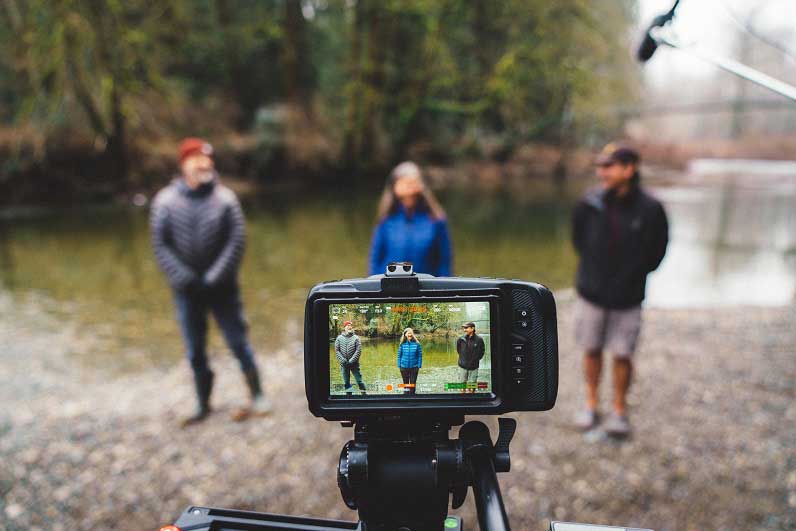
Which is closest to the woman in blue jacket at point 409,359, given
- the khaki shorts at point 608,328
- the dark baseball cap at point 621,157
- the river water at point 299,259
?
the dark baseball cap at point 621,157

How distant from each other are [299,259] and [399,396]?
8990mm

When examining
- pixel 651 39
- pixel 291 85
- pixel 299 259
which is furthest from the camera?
pixel 291 85

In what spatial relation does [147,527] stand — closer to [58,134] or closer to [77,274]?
[77,274]

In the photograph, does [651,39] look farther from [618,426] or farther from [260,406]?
[260,406]

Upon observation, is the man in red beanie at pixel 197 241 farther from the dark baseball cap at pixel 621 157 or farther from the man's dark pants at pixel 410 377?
the man's dark pants at pixel 410 377

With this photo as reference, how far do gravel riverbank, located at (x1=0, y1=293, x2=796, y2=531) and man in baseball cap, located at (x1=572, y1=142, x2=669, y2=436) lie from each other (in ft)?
1.66

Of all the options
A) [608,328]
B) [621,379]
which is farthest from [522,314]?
[621,379]

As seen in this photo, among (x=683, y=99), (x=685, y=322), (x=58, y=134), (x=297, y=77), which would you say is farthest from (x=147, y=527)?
(x=683, y=99)

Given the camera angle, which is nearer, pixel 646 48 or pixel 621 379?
pixel 646 48

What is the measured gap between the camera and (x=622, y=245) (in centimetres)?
326

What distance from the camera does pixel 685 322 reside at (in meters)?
6.36

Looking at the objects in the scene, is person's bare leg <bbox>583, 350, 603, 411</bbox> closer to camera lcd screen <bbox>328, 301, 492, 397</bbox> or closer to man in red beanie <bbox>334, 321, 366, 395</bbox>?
camera lcd screen <bbox>328, 301, 492, 397</bbox>

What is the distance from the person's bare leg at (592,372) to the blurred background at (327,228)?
291 millimetres

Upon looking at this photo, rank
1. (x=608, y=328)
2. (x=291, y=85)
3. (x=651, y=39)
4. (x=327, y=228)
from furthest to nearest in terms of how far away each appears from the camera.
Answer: (x=291, y=85)
(x=327, y=228)
(x=608, y=328)
(x=651, y=39)
